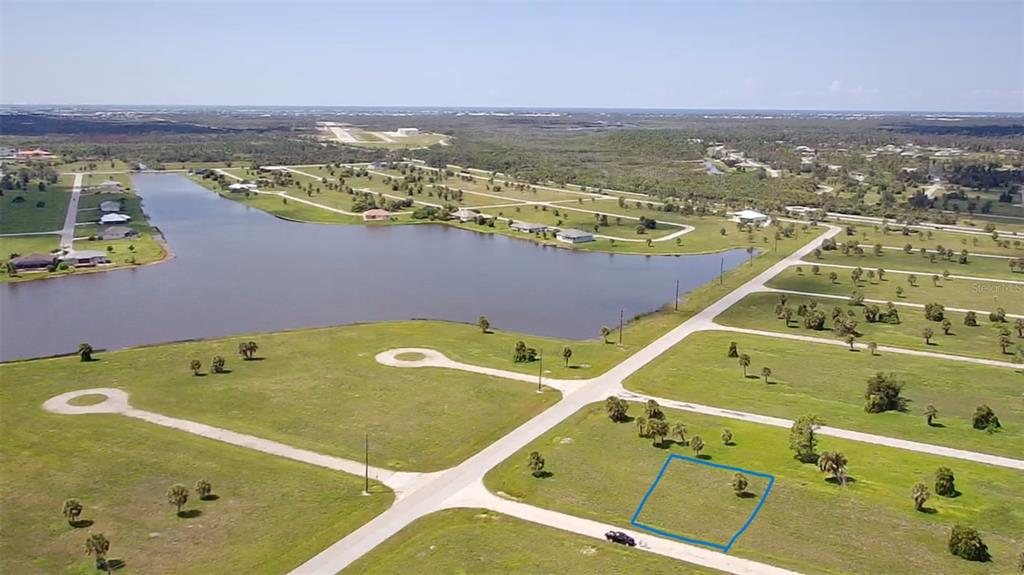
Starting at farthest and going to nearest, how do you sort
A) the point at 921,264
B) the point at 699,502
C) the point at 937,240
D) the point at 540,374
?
the point at 937,240, the point at 921,264, the point at 540,374, the point at 699,502

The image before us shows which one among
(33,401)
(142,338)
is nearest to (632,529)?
(33,401)

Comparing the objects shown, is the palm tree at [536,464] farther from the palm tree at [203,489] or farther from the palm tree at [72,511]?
the palm tree at [72,511]

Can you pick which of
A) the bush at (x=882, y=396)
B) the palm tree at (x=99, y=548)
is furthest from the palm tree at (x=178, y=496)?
the bush at (x=882, y=396)

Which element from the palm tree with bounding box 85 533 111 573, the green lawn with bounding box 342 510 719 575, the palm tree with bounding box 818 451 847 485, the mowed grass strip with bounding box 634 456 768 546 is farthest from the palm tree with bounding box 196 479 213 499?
the palm tree with bounding box 818 451 847 485

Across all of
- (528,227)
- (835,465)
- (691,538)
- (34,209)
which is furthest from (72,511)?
(34,209)

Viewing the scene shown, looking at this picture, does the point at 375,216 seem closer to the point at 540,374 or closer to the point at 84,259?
the point at 84,259

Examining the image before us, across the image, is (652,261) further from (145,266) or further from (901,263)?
(145,266)

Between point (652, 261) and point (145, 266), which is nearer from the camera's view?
point (145, 266)
